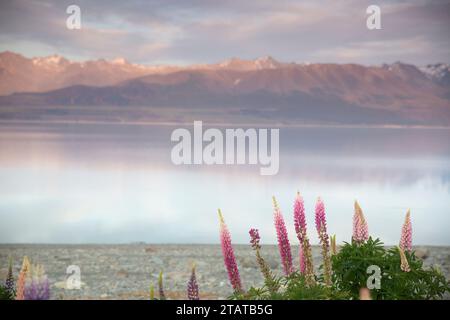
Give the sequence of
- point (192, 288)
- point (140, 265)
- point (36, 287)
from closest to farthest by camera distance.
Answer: point (36, 287)
point (192, 288)
point (140, 265)

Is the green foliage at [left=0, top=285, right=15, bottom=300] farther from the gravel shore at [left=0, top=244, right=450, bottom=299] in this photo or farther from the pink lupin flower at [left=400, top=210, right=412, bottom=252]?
the gravel shore at [left=0, top=244, right=450, bottom=299]

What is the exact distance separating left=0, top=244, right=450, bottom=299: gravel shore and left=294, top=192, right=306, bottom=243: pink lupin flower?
232 inches

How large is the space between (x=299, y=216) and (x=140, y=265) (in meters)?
8.72

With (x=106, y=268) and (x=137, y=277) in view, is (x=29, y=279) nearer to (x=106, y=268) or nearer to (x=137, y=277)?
(x=137, y=277)

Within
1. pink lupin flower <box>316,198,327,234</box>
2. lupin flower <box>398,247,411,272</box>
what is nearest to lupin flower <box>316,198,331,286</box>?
pink lupin flower <box>316,198,327,234</box>

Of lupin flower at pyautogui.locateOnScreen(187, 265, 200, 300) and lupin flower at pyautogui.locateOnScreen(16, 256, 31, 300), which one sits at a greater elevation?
lupin flower at pyautogui.locateOnScreen(16, 256, 31, 300)

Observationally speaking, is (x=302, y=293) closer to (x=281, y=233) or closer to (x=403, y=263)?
(x=281, y=233)

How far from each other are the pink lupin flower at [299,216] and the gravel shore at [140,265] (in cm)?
589

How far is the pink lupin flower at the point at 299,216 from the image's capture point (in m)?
4.21

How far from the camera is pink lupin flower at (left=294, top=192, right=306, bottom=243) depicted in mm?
4207

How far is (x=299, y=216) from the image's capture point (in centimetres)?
422

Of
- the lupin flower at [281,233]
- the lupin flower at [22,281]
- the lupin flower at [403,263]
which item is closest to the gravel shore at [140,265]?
the lupin flower at [281,233]

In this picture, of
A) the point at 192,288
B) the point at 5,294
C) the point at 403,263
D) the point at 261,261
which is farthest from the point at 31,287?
the point at 403,263
